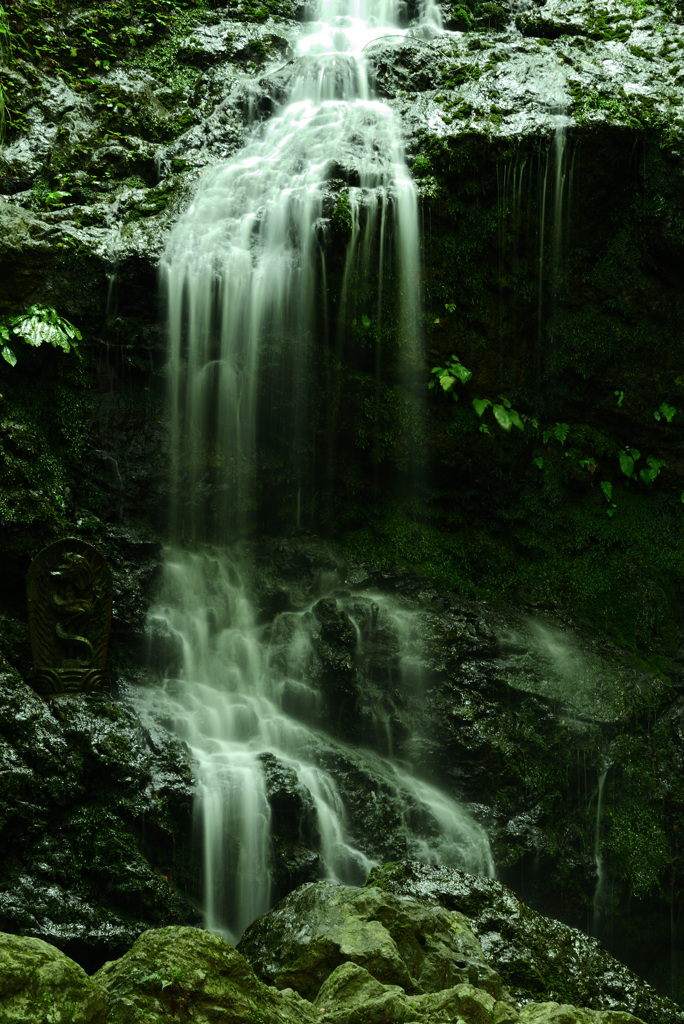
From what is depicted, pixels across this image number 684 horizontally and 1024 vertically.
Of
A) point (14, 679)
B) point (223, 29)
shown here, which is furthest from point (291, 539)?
point (223, 29)

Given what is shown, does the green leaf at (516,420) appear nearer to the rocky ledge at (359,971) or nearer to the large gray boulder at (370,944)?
the rocky ledge at (359,971)

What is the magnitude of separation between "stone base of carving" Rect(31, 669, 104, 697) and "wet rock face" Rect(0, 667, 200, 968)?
0.49ft

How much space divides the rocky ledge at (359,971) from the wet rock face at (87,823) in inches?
40.2

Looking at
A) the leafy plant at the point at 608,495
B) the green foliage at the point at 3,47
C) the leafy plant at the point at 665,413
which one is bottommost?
the leafy plant at the point at 608,495

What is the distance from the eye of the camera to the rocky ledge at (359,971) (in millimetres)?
1882

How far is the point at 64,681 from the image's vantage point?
5684 mm

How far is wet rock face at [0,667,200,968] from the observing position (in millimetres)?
4492

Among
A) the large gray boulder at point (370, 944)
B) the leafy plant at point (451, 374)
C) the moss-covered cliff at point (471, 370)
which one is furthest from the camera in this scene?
the leafy plant at point (451, 374)

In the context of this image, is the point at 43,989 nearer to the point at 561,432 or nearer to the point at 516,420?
the point at 516,420

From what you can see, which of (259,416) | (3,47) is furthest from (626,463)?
(3,47)

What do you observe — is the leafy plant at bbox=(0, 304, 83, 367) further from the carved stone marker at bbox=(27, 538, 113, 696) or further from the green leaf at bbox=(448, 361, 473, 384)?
the green leaf at bbox=(448, 361, 473, 384)

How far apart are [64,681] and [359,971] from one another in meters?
3.60

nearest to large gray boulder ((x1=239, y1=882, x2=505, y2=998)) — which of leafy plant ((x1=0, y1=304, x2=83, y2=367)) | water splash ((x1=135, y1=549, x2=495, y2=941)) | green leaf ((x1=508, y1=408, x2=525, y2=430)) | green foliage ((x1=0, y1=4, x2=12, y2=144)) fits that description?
water splash ((x1=135, y1=549, x2=495, y2=941))

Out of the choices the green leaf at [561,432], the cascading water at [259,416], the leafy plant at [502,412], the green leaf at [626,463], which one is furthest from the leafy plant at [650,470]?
the cascading water at [259,416]
